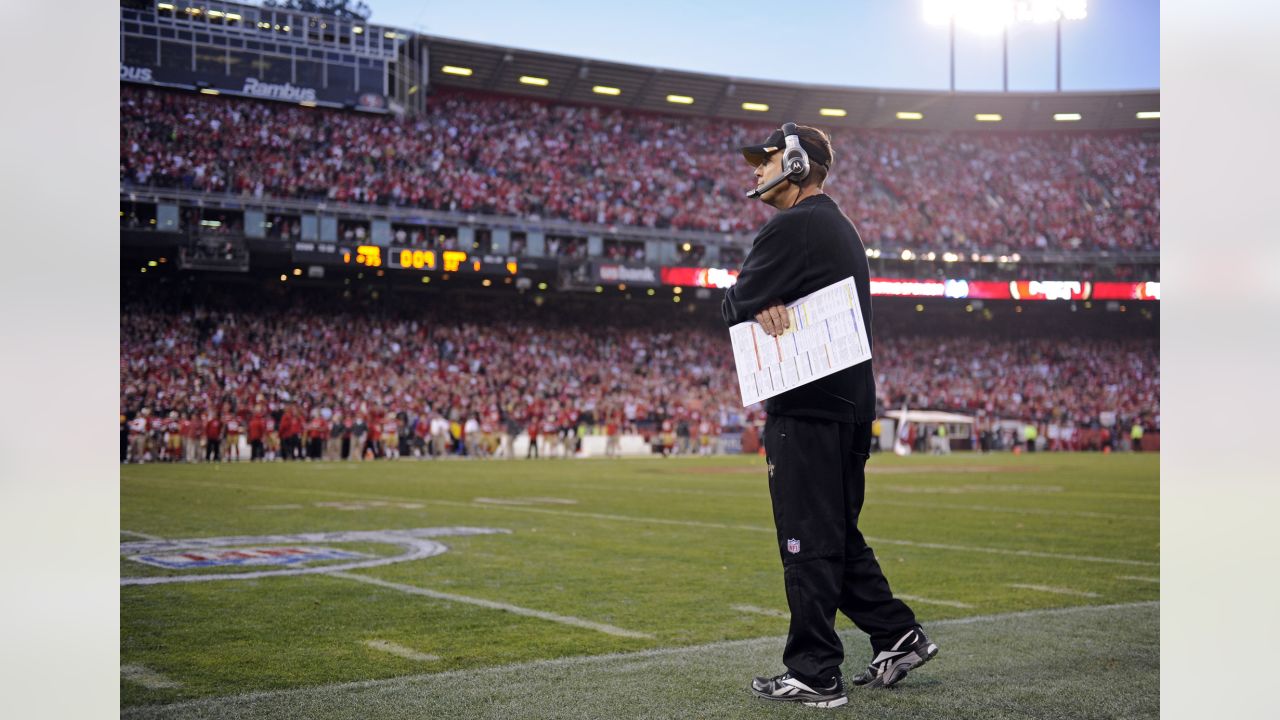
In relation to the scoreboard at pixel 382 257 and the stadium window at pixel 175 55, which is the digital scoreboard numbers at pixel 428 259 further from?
the stadium window at pixel 175 55

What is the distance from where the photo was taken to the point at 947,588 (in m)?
7.50

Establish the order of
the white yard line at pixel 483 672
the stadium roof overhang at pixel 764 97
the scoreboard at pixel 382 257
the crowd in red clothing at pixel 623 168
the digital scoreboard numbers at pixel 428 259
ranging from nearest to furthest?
the white yard line at pixel 483 672
the scoreboard at pixel 382 257
the digital scoreboard numbers at pixel 428 259
the crowd in red clothing at pixel 623 168
the stadium roof overhang at pixel 764 97

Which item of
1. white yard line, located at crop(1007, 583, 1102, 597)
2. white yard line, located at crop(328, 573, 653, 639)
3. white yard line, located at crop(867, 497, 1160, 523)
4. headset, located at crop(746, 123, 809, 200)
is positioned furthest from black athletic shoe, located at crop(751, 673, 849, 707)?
white yard line, located at crop(867, 497, 1160, 523)

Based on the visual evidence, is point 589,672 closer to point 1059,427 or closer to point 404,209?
point 404,209

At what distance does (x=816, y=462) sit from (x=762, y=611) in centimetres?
241

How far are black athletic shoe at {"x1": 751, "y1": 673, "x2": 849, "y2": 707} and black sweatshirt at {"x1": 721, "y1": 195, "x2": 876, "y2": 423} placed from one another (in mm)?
963

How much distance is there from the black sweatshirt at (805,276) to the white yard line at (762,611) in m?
2.24

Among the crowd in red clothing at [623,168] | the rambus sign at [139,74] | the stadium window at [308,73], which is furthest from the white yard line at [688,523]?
the stadium window at [308,73]

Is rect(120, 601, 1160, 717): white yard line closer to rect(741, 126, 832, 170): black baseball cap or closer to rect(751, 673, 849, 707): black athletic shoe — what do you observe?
rect(751, 673, 849, 707): black athletic shoe

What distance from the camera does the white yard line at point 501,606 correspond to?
18.9 ft

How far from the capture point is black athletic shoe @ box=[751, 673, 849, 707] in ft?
13.7
